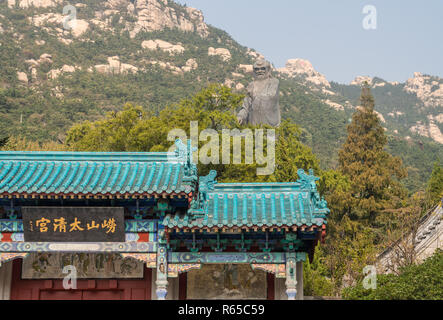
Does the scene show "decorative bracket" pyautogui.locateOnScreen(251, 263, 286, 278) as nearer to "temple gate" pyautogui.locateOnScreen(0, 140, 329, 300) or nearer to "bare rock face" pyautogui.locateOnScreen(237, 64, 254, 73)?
"temple gate" pyautogui.locateOnScreen(0, 140, 329, 300)

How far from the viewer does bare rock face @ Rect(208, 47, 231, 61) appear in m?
98.2

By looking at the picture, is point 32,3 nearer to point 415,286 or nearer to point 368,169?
point 368,169

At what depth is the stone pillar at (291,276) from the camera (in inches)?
521

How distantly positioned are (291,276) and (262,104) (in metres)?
24.9

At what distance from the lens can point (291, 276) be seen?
13.3 metres

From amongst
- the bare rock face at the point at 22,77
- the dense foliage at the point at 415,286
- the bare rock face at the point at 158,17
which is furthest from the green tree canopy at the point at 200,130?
the bare rock face at the point at 158,17

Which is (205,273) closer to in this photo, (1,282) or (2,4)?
(1,282)

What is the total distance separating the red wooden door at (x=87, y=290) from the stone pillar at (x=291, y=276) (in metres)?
3.77

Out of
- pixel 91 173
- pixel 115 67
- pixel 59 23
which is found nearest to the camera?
pixel 91 173

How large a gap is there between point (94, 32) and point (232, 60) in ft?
84.2

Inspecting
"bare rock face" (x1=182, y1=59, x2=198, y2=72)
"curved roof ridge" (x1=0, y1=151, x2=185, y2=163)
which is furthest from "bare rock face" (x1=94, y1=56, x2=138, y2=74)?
"curved roof ridge" (x1=0, y1=151, x2=185, y2=163)

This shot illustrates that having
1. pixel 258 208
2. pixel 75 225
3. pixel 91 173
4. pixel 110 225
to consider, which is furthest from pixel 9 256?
pixel 258 208

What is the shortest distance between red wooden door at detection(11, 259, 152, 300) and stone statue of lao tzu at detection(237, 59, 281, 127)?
2205 cm

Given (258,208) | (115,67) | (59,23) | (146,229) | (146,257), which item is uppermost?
(59,23)
